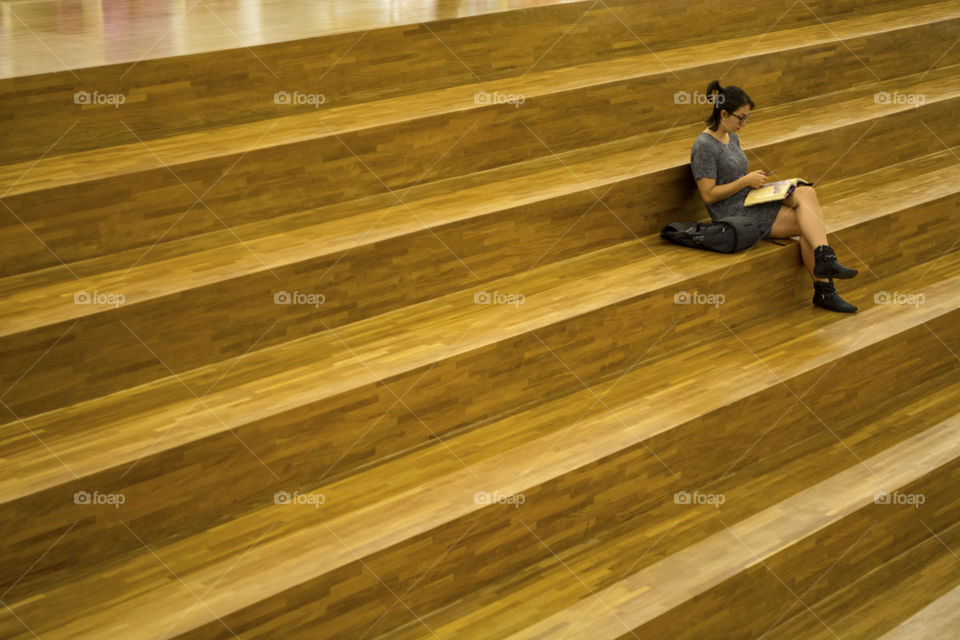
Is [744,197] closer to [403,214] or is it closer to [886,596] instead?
[403,214]

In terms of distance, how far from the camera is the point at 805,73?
3.21m

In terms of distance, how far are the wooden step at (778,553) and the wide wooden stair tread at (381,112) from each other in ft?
3.68

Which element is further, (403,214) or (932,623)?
(403,214)

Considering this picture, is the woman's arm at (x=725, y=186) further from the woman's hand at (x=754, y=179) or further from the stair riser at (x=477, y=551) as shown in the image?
the stair riser at (x=477, y=551)

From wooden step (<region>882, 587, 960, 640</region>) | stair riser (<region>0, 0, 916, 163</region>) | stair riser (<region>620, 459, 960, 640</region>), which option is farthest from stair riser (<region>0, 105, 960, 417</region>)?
wooden step (<region>882, 587, 960, 640</region>)

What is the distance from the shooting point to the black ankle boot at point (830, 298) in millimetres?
2568

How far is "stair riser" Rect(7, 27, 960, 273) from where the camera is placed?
1.98 m

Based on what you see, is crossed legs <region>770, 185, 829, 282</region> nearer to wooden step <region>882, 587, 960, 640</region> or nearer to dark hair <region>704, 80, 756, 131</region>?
dark hair <region>704, 80, 756, 131</region>

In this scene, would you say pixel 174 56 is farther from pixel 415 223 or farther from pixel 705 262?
pixel 705 262

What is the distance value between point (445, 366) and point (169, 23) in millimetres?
1320

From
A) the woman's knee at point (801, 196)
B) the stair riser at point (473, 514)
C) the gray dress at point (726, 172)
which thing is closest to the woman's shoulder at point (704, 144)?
the gray dress at point (726, 172)

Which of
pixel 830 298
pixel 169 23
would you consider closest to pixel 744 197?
pixel 830 298

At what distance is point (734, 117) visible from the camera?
8.39 ft

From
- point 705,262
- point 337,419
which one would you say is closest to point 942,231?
point 705,262
